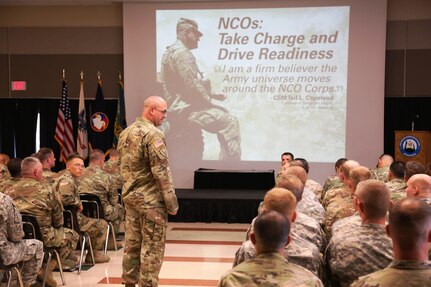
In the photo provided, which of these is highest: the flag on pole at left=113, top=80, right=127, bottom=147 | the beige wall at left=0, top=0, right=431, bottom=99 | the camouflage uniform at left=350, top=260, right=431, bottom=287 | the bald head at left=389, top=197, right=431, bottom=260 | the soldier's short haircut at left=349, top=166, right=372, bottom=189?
the beige wall at left=0, top=0, right=431, bottom=99

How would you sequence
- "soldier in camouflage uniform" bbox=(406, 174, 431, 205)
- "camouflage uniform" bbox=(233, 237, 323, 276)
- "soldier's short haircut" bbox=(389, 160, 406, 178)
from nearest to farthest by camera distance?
"camouflage uniform" bbox=(233, 237, 323, 276) < "soldier in camouflage uniform" bbox=(406, 174, 431, 205) < "soldier's short haircut" bbox=(389, 160, 406, 178)

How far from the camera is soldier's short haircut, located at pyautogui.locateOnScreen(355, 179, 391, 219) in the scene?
2.88 meters

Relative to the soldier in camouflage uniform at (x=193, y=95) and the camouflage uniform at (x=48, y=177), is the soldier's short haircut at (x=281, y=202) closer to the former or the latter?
the camouflage uniform at (x=48, y=177)

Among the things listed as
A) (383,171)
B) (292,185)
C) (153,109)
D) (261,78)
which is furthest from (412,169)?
(261,78)

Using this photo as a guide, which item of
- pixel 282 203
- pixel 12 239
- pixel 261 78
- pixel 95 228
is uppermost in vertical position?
pixel 261 78

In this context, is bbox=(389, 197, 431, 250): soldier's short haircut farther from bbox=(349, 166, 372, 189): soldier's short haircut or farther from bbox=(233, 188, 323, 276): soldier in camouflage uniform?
bbox=(349, 166, 372, 189): soldier's short haircut

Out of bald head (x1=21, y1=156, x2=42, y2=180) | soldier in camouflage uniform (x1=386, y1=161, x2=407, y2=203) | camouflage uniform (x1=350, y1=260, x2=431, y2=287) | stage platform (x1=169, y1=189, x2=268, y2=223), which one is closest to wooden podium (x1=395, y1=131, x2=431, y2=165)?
stage platform (x1=169, y1=189, x2=268, y2=223)

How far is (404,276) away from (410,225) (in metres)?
0.19

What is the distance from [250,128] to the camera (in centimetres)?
1056

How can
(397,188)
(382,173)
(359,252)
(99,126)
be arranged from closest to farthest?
1. (359,252)
2. (397,188)
3. (382,173)
4. (99,126)

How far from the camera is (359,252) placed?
2.73 m

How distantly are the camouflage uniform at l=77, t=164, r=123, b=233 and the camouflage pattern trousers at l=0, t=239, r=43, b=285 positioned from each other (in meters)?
2.19

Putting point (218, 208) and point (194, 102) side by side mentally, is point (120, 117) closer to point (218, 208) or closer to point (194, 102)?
point (194, 102)

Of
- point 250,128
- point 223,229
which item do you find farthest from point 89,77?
point 223,229
